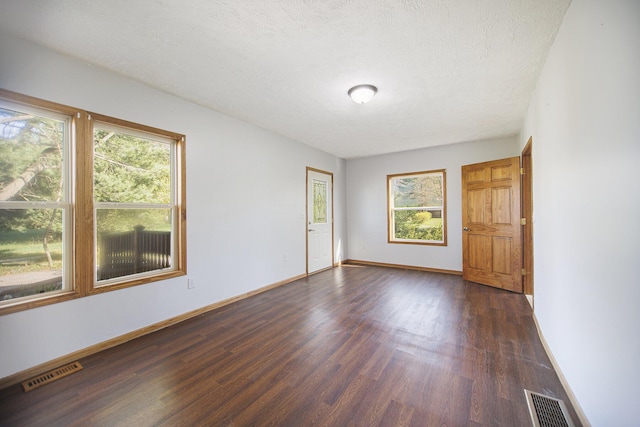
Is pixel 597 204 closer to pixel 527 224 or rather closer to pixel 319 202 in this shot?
pixel 527 224

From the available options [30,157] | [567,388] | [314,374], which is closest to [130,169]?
[30,157]

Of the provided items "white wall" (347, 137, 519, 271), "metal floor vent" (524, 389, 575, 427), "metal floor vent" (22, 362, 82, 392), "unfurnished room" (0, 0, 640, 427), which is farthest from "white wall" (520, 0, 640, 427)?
"metal floor vent" (22, 362, 82, 392)

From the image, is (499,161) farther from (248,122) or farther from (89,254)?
(89,254)

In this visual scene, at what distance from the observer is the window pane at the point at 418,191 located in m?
5.28

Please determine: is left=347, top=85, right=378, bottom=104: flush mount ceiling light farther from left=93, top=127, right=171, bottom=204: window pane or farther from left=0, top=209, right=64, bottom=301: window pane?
left=0, top=209, right=64, bottom=301: window pane

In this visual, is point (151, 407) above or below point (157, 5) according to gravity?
below

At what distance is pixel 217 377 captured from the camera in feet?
6.36

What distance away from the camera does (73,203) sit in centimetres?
224

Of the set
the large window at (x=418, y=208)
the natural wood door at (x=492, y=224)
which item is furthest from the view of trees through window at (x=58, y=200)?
the natural wood door at (x=492, y=224)

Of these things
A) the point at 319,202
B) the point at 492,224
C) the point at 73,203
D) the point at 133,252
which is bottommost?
the point at 133,252

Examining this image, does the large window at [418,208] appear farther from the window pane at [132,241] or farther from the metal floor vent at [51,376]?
the metal floor vent at [51,376]

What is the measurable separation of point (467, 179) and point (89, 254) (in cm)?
537

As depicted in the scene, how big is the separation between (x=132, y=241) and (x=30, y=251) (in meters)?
0.72

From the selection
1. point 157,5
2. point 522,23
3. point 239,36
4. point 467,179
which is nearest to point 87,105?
point 157,5
